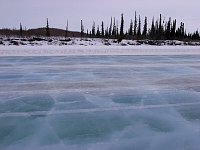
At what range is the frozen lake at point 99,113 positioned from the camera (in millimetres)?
3554

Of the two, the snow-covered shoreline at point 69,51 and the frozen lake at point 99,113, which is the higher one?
the snow-covered shoreline at point 69,51

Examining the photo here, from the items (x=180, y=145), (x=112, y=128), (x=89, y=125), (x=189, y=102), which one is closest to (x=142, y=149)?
(x=180, y=145)

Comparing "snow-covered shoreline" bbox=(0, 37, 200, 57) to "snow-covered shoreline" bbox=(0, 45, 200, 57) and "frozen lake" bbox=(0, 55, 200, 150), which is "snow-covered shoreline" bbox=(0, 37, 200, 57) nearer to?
"snow-covered shoreline" bbox=(0, 45, 200, 57)

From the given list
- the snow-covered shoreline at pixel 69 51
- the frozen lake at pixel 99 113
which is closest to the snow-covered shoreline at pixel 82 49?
the snow-covered shoreline at pixel 69 51

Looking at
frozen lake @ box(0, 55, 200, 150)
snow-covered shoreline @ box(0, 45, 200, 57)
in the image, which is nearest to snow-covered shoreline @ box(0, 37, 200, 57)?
snow-covered shoreline @ box(0, 45, 200, 57)

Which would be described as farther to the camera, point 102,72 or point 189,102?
point 102,72

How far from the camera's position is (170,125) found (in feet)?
14.0

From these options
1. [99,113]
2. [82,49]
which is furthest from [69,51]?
[99,113]

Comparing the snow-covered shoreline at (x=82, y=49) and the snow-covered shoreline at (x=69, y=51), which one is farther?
the snow-covered shoreline at (x=82, y=49)

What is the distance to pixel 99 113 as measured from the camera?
475cm

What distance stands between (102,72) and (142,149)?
6.00 meters

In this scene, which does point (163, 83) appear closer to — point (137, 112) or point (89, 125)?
point (137, 112)

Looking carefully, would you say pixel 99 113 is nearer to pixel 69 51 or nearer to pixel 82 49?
pixel 69 51

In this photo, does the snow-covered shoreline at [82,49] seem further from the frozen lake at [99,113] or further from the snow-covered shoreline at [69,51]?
the frozen lake at [99,113]
